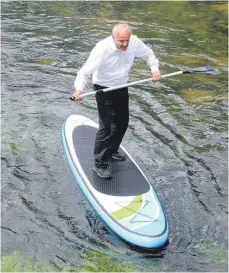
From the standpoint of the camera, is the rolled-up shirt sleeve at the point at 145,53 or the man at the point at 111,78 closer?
the man at the point at 111,78

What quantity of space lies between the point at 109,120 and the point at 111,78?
0.64m

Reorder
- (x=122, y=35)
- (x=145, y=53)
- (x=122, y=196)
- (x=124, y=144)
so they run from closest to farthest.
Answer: (x=122, y=35) < (x=122, y=196) < (x=145, y=53) < (x=124, y=144)

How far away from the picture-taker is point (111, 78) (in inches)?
240

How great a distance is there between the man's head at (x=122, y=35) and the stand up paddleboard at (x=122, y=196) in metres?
2.14

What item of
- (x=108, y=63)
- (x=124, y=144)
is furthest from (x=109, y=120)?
(x=124, y=144)

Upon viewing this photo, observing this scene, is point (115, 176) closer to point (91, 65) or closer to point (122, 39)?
point (91, 65)

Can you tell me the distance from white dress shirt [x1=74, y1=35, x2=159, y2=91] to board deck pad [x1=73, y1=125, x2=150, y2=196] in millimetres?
1515

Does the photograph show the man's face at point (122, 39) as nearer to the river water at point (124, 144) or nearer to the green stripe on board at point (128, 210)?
the green stripe on board at point (128, 210)

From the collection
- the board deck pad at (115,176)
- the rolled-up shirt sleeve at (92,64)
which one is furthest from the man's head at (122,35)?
the board deck pad at (115,176)

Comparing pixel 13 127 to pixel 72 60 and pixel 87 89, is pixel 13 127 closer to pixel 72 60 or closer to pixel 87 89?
pixel 87 89

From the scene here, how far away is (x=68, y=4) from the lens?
18.1 m

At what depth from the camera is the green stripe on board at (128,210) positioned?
5.82m

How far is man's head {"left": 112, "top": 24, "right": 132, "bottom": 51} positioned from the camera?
5.58m

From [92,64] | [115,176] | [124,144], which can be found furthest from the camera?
[124,144]
